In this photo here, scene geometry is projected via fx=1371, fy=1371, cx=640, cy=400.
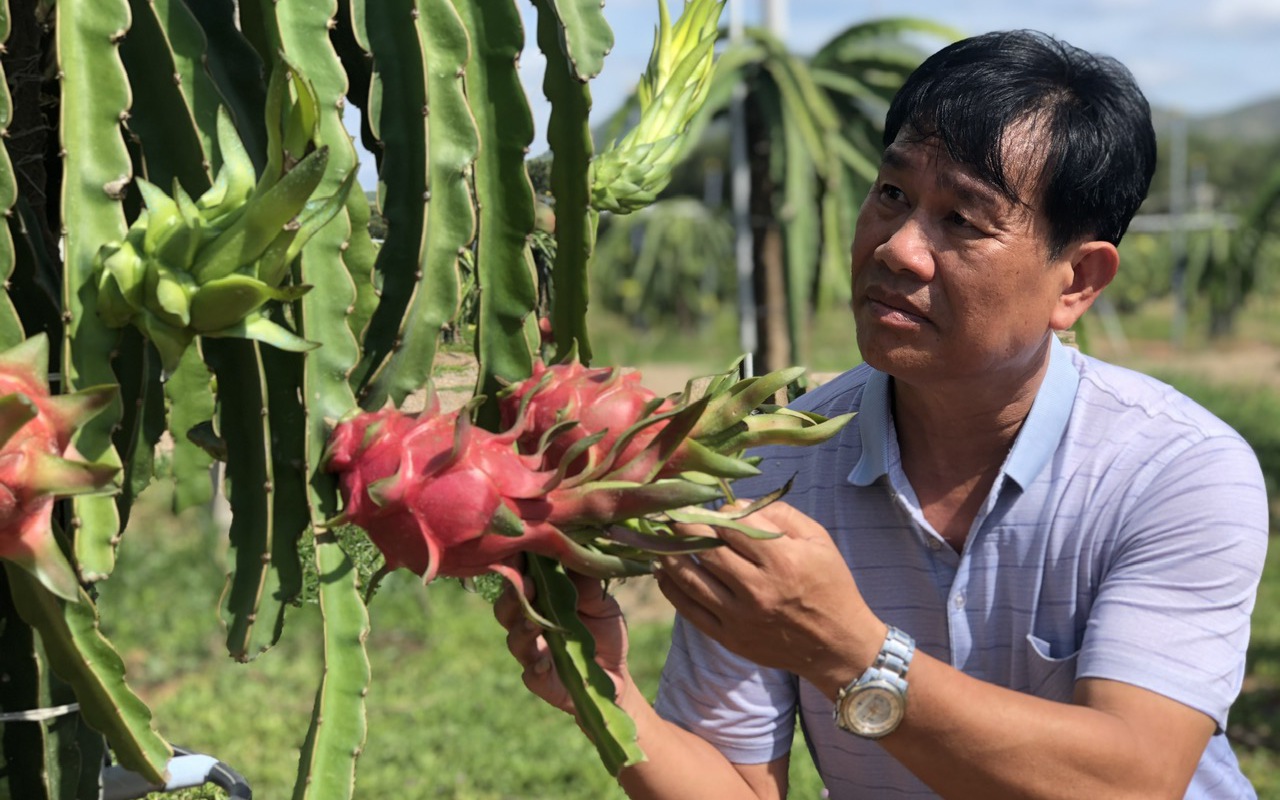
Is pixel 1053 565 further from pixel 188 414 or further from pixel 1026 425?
pixel 188 414

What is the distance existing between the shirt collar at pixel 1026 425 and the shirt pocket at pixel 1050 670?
17cm

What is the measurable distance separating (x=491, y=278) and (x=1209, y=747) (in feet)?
3.10

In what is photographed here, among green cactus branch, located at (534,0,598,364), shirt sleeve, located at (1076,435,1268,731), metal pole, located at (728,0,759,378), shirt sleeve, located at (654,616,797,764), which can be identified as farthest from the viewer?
metal pole, located at (728,0,759,378)

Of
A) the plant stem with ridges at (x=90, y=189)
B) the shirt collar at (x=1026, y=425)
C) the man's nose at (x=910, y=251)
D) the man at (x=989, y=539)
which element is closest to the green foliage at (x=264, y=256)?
the plant stem with ridges at (x=90, y=189)

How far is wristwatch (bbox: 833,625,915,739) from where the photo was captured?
117cm

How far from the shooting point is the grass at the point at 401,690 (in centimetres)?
321

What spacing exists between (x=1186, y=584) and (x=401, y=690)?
284 cm

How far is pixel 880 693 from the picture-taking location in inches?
46.1

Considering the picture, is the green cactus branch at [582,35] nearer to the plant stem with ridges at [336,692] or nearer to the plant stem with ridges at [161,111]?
the plant stem with ridges at [161,111]

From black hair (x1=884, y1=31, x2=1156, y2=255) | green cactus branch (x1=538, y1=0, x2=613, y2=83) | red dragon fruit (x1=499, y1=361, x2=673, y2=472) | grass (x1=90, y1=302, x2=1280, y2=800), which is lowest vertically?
grass (x1=90, y1=302, x2=1280, y2=800)

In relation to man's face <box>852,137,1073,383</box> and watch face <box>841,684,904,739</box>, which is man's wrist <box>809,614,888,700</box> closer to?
watch face <box>841,684,904,739</box>

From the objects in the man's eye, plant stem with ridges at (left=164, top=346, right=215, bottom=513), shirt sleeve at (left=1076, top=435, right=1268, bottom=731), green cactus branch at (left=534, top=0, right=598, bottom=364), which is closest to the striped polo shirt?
shirt sleeve at (left=1076, top=435, right=1268, bottom=731)

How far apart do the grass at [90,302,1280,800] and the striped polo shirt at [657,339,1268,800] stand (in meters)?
1.59

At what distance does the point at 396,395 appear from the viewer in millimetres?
1032
